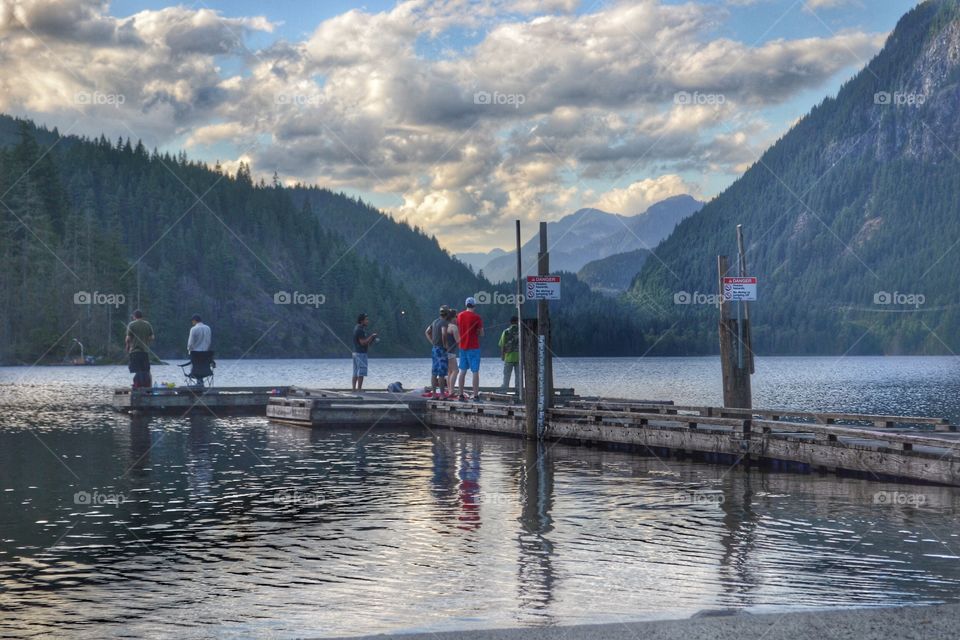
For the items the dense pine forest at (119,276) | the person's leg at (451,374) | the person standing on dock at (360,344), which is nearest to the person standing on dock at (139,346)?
the person standing on dock at (360,344)

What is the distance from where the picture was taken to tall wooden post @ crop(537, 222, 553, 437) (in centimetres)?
2388

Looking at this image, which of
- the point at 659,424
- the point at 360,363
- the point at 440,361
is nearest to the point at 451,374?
the point at 440,361

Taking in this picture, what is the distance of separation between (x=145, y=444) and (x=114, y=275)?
129 metres

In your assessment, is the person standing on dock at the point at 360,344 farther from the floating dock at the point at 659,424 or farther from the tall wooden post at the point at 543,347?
the tall wooden post at the point at 543,347

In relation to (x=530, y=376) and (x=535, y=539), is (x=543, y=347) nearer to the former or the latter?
(x=530, y=376)

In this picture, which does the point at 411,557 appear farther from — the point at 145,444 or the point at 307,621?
the point at 145,444

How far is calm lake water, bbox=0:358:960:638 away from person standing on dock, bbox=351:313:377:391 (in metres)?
9.77

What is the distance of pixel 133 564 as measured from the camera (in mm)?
11500

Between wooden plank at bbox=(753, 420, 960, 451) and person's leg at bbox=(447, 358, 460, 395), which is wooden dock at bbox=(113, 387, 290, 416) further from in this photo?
wooden plank at bbox=(753, 420, 960, 451)

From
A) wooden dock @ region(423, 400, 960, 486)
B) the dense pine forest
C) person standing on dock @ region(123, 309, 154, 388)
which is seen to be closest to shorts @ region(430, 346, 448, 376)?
wooden dock @ region(423, 400, 960, 486)

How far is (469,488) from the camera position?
17.8 meters

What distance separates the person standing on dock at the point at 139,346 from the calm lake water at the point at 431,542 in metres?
10.9

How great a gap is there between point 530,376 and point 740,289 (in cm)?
527

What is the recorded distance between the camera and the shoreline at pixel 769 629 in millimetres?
6785
